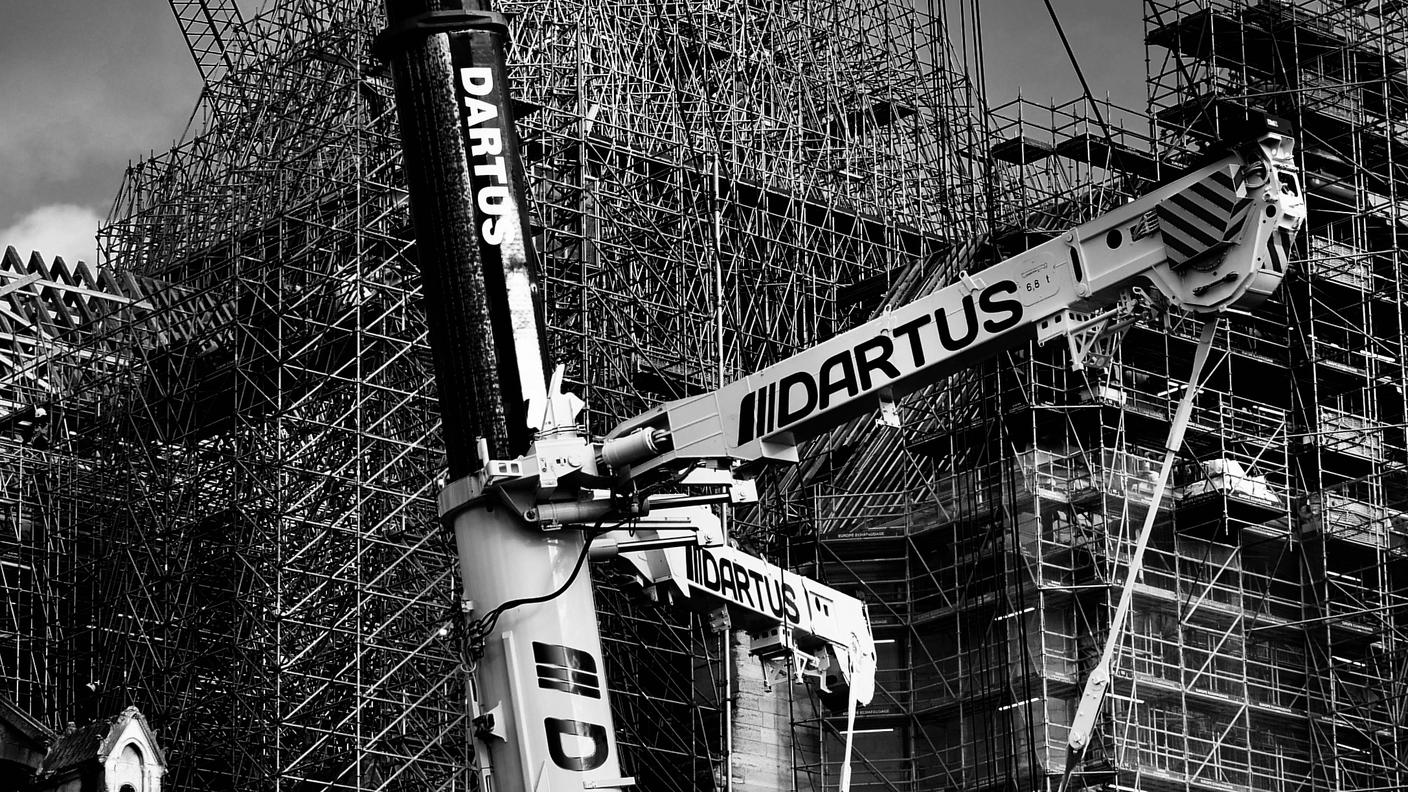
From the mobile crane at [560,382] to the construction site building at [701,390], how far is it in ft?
61.6

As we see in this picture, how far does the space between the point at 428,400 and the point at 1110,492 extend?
11957 mm

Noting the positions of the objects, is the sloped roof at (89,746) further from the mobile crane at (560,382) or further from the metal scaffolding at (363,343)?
the metal scaffolding at (363,343)

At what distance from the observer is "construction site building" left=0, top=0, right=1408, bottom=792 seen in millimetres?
44562

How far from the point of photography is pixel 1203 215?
2186cm

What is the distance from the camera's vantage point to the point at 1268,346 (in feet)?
175

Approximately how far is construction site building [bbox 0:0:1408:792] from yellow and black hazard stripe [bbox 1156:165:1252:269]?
21131 millimetres

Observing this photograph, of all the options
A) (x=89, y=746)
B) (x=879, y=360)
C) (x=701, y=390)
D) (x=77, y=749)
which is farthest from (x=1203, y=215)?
(x=701, y=390)

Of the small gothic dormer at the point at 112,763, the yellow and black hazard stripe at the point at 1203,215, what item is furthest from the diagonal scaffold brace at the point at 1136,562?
the small gothic dormer at the point at 112,763

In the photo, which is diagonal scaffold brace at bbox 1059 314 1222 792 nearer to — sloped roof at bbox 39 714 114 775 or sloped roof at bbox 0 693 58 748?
sloped roof at bbox 39 714 114 775

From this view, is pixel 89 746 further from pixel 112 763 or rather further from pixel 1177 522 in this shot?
pixel 1177 522

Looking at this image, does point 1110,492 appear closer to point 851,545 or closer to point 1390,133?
point 851,545

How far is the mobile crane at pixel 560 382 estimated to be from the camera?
22422mm

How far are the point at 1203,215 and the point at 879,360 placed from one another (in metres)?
2.95

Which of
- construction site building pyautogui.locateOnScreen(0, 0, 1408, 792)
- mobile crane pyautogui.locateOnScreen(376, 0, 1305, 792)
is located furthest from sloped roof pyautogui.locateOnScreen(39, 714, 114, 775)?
construction site building pyautogui.locateOnScreen(0, 0, 1408, 792)
